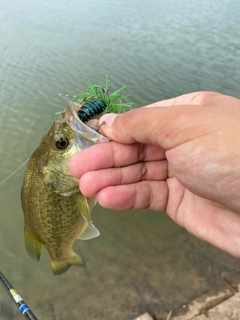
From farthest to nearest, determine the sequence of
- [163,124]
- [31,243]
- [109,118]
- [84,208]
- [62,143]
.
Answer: [31,243]
[84,208]
[62,143]
[109,118]
[163,124]

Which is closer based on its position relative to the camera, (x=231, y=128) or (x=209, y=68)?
(x=231, y=128)

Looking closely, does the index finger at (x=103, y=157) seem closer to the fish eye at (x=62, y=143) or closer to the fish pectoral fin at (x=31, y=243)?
the fish eye at (x=62, y=143)

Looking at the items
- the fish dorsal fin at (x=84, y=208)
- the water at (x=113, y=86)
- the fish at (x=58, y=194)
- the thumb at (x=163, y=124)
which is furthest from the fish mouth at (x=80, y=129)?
the water at (x=113, y=86)

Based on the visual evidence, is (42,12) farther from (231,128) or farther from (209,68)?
(231,128)

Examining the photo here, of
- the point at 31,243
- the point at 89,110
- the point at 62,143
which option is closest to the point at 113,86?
the point at 31,243

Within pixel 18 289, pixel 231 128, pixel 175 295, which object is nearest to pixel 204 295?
pixel 175 295

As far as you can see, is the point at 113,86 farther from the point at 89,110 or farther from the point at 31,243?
the point at 89,110
